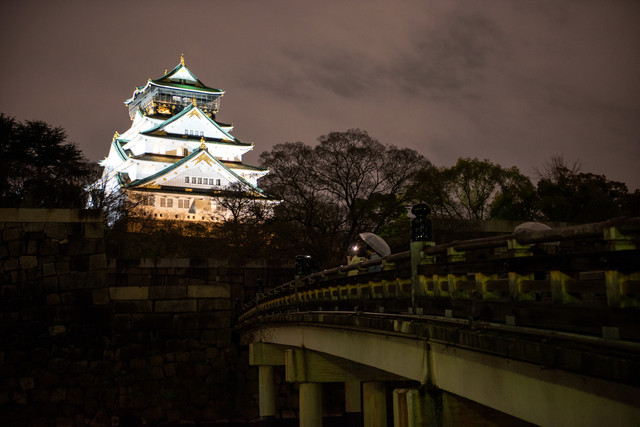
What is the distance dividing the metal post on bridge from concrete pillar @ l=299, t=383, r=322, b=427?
20.1 feet

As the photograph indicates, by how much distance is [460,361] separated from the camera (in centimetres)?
613

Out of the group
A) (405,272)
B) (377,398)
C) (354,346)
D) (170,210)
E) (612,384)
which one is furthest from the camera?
(170,210)

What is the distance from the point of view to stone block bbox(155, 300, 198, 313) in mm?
21094

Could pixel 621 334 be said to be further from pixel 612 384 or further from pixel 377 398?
pixel 377 398

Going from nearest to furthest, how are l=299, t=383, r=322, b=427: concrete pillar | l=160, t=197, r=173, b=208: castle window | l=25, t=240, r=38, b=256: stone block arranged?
l=299, t=383, r=322, b=427: concrete pillar < l=25, t=240, r=38, b=256: stone block < l=160, t=197, r=173, b=208: castle window

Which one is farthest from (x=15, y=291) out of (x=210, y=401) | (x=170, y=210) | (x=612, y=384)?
(x=170, y=210)

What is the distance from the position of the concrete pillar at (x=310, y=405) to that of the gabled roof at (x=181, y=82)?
57.1m

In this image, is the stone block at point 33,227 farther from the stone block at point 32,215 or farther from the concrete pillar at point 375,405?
the concrete pillar at point 375,405

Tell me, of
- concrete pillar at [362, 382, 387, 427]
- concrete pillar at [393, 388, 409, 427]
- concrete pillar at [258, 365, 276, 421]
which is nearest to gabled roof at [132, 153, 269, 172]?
concrete pillar at [258, 365, 276, 421]

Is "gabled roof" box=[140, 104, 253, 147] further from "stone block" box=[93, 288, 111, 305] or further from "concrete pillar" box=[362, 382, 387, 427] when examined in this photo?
"concrete pillar" box=[362, 382, 387, 427]

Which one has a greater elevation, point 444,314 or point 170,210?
point 170,210

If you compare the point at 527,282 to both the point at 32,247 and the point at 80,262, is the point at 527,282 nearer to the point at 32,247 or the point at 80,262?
the point at 80,262

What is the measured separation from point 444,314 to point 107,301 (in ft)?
53.0

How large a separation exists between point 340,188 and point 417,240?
25803 millimetres
